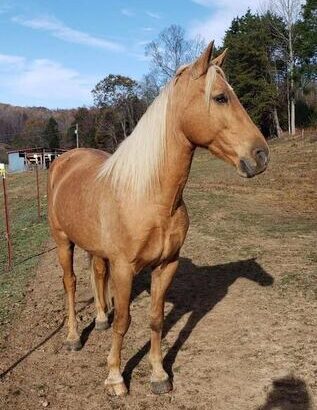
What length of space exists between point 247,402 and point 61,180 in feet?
8.48

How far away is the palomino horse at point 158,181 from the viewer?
2713 millimetres

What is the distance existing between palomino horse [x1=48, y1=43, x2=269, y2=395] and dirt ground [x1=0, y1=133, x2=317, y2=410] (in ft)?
1.01

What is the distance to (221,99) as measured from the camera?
8.89 ft

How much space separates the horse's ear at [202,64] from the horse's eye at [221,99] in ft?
0.60

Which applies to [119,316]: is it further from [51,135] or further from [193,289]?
[51,135]

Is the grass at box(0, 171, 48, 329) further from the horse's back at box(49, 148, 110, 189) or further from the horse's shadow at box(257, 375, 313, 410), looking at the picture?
the horse's shadow at box(257, 375, 313, 410)

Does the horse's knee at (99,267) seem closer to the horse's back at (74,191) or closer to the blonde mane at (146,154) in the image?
the horse's back at (74,191)

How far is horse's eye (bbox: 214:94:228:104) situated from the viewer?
270 cm

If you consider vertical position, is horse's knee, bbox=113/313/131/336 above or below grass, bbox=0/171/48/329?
above

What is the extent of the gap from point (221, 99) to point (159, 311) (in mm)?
1652

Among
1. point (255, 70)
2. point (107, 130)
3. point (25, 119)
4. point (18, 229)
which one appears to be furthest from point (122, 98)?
point (25, 119)

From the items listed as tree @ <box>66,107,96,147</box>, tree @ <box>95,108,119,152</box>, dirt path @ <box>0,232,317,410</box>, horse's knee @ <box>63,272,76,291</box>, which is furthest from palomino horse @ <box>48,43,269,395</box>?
tree @ <box>66,107,96,147</box>

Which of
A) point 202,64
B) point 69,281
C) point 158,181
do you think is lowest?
point 69,281

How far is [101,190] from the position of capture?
340 centimetres
